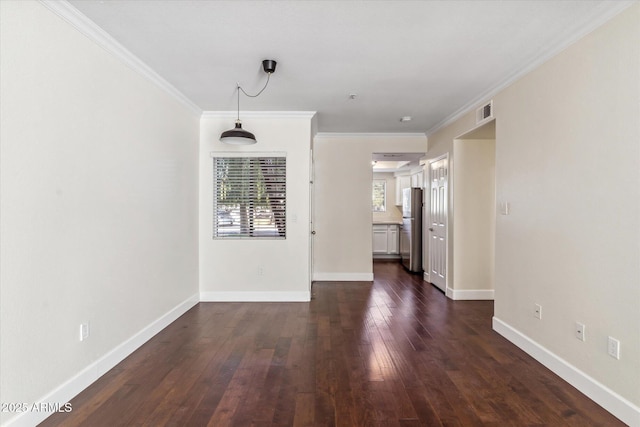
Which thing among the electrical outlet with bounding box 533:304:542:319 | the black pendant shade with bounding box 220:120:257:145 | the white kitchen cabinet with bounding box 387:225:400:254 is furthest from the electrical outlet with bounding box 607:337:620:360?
the white kitchen cabinet with bounding box 387:225:400:254

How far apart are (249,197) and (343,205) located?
6.14 ft

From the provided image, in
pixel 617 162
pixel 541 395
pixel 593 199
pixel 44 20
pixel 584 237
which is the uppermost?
pixel 44 20

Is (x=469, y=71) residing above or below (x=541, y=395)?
above

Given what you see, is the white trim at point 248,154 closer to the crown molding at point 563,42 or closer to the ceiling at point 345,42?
the ceiling at point 345,42

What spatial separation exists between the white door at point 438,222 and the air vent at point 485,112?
1.07 metres

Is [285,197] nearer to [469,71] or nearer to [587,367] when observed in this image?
[469,71]

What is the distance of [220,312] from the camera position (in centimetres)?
407

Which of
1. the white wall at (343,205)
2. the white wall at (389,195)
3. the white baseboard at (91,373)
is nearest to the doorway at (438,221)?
the white wall at (343,205)

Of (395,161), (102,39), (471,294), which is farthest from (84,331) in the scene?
(395,161)

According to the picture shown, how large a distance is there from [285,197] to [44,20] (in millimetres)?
3005

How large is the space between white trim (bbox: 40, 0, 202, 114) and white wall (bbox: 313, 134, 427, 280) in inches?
113

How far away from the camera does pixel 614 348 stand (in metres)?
2.09

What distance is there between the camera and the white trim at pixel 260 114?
14.7ft

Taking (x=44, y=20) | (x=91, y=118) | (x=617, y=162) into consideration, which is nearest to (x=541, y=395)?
(x=617, y=162)
